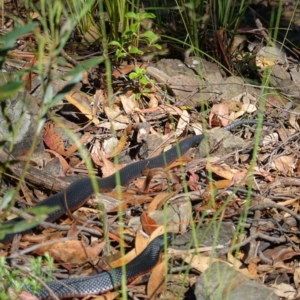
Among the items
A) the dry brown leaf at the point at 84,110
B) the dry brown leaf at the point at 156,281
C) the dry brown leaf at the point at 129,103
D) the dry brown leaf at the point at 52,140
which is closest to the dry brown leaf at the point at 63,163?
the dry brown leaf at the point at 52,140

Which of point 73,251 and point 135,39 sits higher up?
point 135,39

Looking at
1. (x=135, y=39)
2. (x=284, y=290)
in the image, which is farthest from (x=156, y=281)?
(x=135, y=39)

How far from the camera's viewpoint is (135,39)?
4613 mm

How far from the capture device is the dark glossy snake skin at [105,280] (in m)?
2.88

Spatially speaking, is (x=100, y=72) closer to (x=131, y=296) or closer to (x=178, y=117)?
(x=178, y=117)

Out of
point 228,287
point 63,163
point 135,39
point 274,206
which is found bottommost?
point 63,163

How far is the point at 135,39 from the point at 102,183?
131 cm

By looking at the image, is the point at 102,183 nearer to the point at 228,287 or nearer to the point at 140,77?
the point at 140,77

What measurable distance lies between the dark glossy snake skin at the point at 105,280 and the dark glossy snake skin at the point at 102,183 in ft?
1.21

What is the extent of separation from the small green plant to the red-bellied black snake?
2.49 feet

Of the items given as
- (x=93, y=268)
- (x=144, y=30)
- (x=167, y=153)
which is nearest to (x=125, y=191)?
(x=167, y=153)

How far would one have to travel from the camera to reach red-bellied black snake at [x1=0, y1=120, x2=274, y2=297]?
2.96m

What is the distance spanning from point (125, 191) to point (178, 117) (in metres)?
0.83

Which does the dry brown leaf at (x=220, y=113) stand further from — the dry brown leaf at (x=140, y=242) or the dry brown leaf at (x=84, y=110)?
the dry brown leaf at (x=140, y=242)
